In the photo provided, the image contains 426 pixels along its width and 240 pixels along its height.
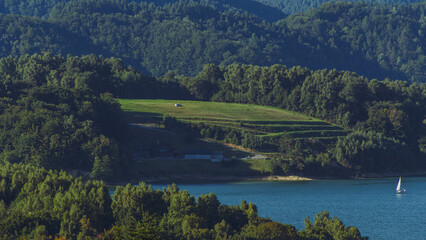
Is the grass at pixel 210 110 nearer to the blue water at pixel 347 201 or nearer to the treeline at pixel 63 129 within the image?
the treeline at pixel 63 129

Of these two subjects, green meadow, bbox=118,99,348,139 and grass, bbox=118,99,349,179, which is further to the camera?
green meadow, bbox=118,99,348,139

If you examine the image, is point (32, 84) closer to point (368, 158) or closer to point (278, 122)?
point (278, 122)

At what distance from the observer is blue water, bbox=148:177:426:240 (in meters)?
92.0

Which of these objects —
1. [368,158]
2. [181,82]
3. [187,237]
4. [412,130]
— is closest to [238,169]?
[368,158]

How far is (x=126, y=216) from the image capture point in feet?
245

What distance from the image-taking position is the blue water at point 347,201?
92.0 metres

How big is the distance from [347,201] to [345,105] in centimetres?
6218

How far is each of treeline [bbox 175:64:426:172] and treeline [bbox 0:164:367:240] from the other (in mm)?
72402

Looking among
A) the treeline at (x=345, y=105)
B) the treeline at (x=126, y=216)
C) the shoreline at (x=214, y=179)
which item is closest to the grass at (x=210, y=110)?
the treeline at (x=345, y=105)

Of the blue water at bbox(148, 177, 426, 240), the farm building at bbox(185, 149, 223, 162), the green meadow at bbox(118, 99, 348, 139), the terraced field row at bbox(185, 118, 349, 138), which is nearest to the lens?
the blue water at bbox(148, 177, 426, 240)

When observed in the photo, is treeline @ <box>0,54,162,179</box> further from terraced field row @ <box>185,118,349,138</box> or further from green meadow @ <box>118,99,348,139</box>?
terraced field row @ <box>185,118,349,138</box>

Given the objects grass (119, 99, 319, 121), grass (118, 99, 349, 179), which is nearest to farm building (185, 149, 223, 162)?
grass (118, 99, 349, 179)

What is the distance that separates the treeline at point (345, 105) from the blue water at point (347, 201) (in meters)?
9.13

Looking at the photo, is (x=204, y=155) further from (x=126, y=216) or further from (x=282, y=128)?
(x=126, y=216)
